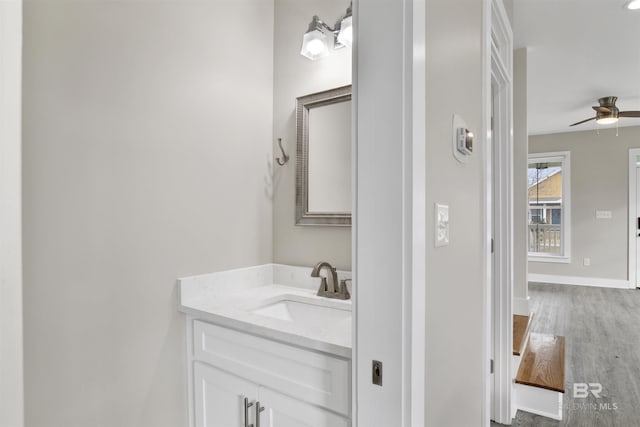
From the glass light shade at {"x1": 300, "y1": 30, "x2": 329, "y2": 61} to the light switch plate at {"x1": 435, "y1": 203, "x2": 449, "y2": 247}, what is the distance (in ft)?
3.65

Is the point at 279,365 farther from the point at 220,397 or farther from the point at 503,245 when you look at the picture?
the point at 503,245

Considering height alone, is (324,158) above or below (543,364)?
above

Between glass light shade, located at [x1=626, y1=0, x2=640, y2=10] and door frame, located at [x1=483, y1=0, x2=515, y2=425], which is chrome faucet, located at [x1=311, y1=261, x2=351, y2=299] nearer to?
door frame, located at [x1=483, y1=0, x2=515, y2=425]

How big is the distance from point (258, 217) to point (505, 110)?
4.97 ft

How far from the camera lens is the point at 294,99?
74.0 inches

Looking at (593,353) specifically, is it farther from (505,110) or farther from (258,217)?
(258,217)

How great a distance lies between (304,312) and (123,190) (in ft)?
2.91

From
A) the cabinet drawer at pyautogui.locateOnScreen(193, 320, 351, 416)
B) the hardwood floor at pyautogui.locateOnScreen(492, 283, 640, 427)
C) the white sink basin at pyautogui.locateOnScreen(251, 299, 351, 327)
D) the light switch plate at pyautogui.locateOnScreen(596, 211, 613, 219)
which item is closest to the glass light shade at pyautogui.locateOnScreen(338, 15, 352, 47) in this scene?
the white sink basin at pyautogui.locateOnScreen(251, 299, 351, 327)

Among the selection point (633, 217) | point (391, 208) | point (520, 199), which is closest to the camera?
point (391, 208)

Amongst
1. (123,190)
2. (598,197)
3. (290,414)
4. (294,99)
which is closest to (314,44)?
(294,99)

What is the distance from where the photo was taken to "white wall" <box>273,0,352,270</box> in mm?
1772

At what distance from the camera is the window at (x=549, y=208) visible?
20.5 ft

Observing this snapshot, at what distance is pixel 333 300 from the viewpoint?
62.2 inches

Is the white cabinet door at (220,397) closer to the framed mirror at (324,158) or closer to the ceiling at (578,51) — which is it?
the framed mirror at (324,158)
